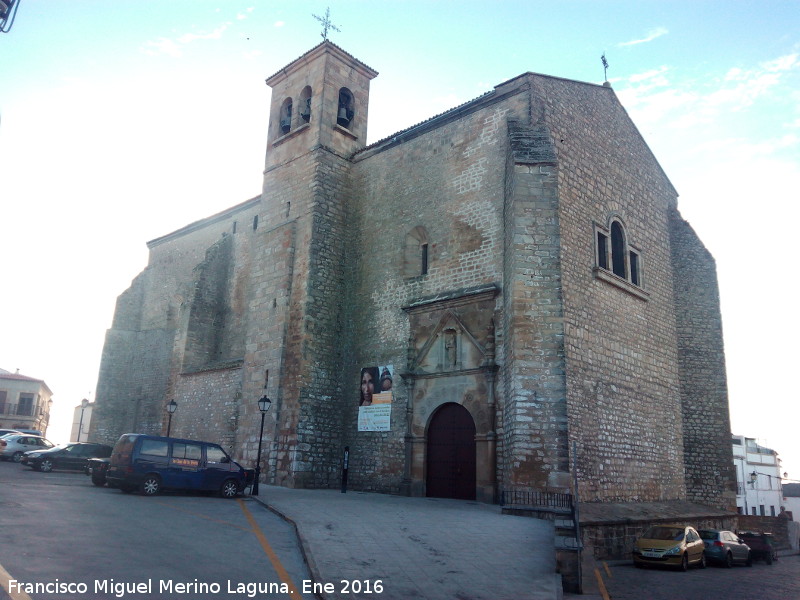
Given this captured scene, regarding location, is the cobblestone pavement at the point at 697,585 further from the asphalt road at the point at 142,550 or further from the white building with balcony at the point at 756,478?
the white building with balcony at the point at 756,478

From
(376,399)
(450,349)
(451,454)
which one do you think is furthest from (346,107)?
(451,454)

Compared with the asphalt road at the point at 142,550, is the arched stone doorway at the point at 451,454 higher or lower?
higher

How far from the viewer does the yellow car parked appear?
38.6 feet

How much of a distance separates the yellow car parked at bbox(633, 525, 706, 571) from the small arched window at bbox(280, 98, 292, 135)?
15.9 metres

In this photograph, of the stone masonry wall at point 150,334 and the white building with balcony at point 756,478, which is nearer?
the stone masonry wall at point 150,334

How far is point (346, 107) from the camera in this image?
822 inches

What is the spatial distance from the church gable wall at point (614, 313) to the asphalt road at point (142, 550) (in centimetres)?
751

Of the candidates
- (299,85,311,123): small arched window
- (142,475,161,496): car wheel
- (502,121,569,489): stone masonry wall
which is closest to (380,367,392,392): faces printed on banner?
(502,121,569,489): stone masonry wall

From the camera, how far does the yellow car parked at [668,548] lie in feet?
38.6

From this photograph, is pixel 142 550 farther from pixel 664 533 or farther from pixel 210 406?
pixel 210 406

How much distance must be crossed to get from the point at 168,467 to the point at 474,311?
7.74m

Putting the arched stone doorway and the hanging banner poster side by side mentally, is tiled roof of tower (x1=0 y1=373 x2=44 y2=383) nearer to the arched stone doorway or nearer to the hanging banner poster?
the hanging banner poster

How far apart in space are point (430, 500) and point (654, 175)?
12.1 m

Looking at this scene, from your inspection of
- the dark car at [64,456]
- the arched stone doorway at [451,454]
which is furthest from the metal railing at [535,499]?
the dark car at [64,456]
